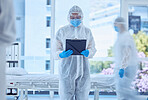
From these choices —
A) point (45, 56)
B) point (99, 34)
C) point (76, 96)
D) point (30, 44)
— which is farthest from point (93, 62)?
point (76, 96)

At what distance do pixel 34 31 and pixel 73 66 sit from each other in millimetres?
2180

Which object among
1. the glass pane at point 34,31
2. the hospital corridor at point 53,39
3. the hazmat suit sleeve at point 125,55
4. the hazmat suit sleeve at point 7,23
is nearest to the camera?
the hazmat suit sleeve at point 7,23

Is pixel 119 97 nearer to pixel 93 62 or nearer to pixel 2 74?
pixel 2 74

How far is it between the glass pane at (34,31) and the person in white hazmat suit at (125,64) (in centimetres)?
226

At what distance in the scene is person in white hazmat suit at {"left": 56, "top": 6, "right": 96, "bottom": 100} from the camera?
Answer: 228cm

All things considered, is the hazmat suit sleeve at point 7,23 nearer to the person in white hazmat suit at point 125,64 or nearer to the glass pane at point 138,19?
the person in white hazmat suit at point 125,64

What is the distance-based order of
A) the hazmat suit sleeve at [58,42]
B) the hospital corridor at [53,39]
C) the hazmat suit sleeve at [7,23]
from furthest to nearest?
the hospital corridor at [53,39] → the hazmat suit sleeve at [58,42] → the hazmat suit sleeve at [7,23]

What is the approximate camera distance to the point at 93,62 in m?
4.39

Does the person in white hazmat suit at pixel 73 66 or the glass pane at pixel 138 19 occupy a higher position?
the glass pane at pixel 138 19

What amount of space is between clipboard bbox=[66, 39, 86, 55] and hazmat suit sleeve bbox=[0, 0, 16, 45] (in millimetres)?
1278

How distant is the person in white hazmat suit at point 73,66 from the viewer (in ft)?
7.47

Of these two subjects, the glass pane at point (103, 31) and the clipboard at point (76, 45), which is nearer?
the clipboard at point (76, 45)

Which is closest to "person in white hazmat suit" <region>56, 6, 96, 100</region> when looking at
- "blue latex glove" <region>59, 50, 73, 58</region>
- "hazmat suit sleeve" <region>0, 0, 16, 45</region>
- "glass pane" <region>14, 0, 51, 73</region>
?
"blue latex glove" <region>59, 50, 73, 58</region>

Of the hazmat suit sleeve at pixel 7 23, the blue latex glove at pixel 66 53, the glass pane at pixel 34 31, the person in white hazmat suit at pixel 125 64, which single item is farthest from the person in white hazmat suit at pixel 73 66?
the glass pane at pixel 34 31
